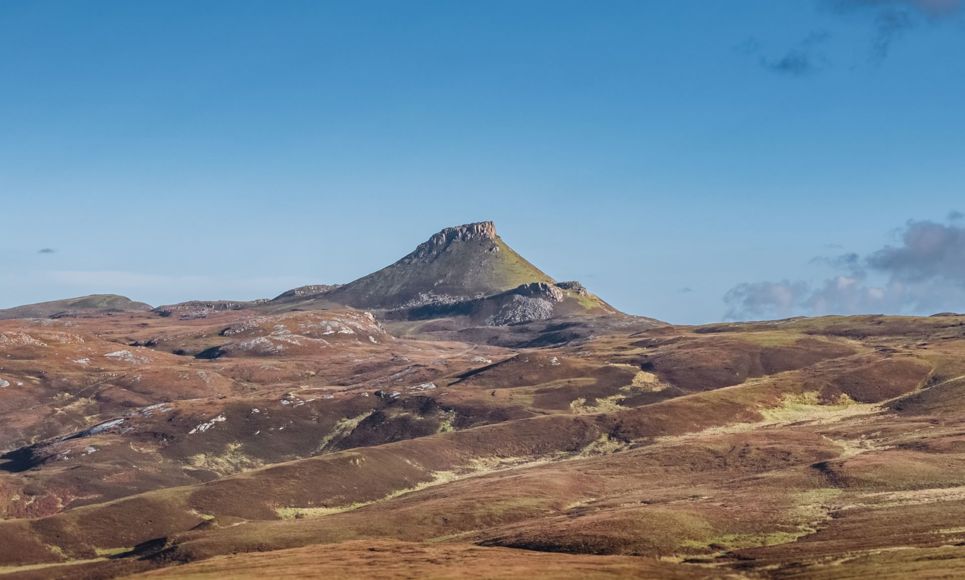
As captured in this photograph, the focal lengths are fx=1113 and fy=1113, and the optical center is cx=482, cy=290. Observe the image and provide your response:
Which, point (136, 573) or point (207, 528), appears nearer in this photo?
point (136, 573)

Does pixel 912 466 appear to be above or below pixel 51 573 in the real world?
above

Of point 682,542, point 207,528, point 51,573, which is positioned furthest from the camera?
point 207,528

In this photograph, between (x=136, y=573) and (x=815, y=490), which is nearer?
(x=136, y=573)

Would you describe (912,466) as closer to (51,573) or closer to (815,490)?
(815,490)

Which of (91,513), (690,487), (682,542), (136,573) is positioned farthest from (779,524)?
(91,513)

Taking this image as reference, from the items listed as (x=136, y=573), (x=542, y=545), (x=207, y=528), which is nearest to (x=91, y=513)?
(x=207, y=528)

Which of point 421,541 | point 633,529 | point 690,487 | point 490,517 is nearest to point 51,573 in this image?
point 421,541

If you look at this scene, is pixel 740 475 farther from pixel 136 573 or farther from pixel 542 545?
pixel 136 573

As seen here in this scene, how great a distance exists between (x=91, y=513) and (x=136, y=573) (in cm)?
4803

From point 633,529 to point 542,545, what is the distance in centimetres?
1188

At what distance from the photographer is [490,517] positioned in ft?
553

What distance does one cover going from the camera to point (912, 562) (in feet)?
366

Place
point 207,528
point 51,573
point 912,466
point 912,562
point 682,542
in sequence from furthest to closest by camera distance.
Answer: point 207,528 → point 912,466 → point 51,573 → point 682,542 → point 912,562

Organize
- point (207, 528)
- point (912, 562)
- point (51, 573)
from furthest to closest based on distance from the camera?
point (207, 528), point (51, 573), point (912, 562)
